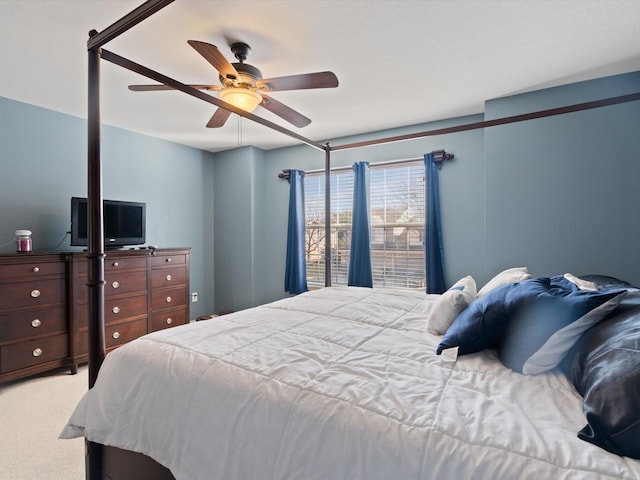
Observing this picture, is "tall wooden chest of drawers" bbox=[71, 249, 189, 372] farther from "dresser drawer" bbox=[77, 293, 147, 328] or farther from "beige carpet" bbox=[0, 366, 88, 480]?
"beige carpet" bbox=[0, 366, 88, 480]

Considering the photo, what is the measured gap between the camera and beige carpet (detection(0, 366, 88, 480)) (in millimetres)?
1732

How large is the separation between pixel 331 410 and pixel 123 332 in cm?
325

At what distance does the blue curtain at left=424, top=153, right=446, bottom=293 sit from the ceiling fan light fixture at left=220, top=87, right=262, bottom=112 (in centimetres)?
217

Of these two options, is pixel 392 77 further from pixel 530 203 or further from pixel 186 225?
pixel 186 225

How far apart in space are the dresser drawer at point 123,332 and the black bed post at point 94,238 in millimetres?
2112

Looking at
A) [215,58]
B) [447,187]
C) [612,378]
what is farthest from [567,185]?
[215,58]

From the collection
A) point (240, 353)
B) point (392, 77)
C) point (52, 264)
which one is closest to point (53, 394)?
point (52, 264)

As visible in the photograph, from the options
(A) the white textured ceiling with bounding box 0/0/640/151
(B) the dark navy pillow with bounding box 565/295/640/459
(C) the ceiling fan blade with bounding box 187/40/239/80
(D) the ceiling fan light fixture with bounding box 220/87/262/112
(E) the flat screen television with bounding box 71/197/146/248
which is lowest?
(B) the dark navy pillow with bounding box 565/295/640/459

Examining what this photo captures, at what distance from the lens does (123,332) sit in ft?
11.0

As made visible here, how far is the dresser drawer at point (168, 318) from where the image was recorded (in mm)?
3686

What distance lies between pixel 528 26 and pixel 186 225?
14.2 feet

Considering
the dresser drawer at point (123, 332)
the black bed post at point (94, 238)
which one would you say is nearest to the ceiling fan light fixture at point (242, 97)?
the black bed post at point (94, 238)

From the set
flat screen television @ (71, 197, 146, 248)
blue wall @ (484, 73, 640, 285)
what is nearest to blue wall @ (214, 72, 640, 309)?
blue wall @ (484, 73, 640, 285)

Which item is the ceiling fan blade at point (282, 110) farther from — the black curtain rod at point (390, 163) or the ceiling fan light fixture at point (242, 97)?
the black curtain rod at point (390, 163)
